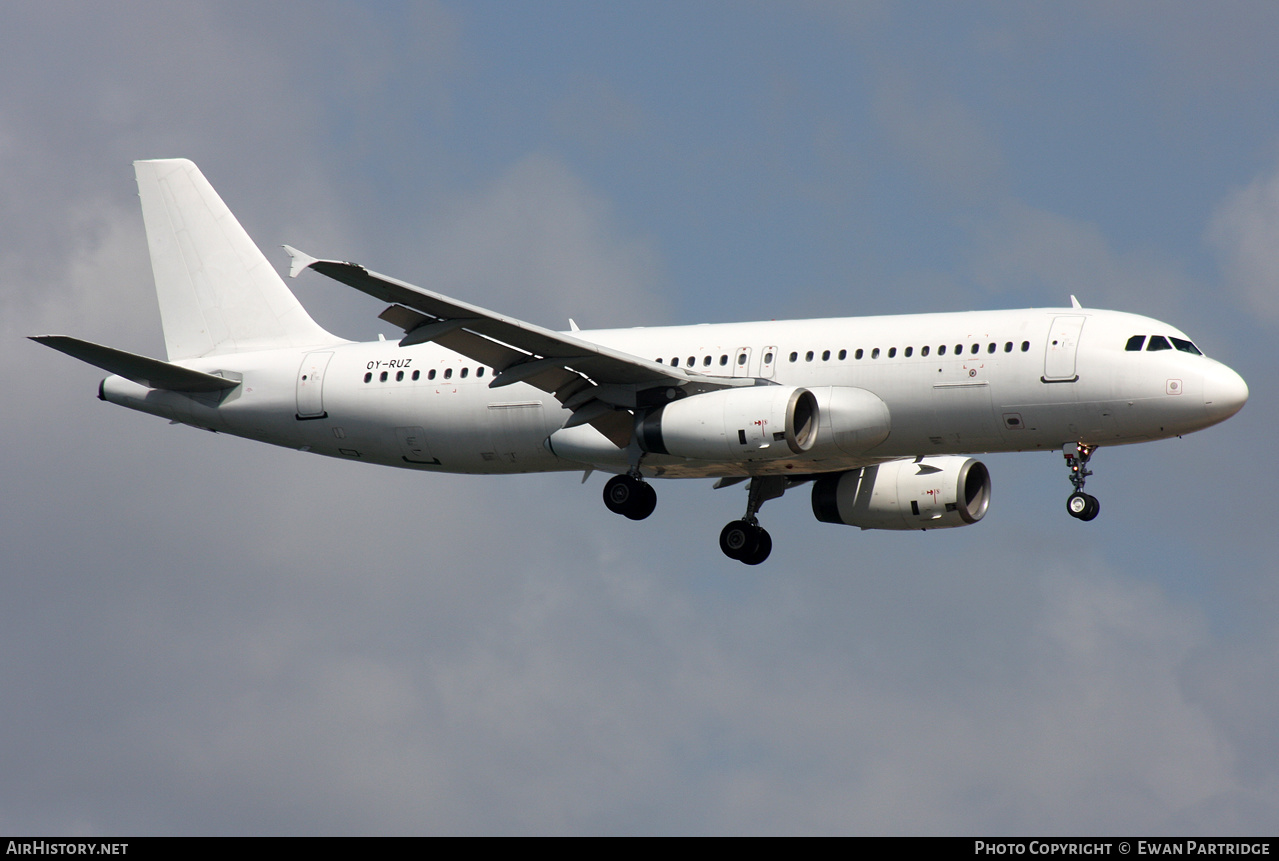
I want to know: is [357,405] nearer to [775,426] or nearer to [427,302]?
[427,302]

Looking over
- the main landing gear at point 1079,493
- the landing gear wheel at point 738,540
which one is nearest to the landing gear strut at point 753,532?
the landing gear wheel at point 738,540

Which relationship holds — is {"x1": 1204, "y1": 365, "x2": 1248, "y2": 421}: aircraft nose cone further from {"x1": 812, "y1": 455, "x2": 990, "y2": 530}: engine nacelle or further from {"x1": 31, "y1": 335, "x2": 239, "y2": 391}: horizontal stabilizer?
{"x1": 31, "y1": 335, "x2": 239, "y2": 391}: horizontal stabilizer

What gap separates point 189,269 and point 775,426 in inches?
820

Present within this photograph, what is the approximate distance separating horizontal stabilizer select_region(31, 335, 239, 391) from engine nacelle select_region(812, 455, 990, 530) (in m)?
17.2

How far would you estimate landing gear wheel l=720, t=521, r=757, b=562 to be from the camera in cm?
4997

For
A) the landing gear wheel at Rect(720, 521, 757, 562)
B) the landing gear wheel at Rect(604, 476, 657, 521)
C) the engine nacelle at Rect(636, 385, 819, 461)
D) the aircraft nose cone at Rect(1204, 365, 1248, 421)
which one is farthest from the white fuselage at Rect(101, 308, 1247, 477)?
the landing gear wheel at Rect(720, 521, 757, 562)

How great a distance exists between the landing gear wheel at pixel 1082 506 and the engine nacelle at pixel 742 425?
20.6ft

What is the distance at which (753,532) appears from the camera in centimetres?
5012

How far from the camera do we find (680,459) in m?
45.3

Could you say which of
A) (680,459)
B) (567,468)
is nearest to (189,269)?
(567,468)

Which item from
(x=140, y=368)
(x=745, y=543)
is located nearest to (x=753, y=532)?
(x=745, y=543)

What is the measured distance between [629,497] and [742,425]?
4.76 metres
